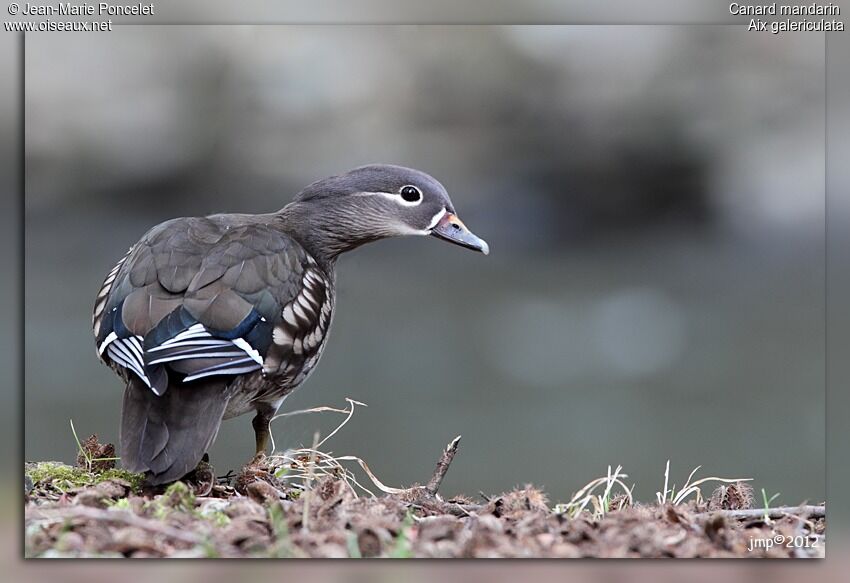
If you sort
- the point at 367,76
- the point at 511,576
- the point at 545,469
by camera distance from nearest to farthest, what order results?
1. the point at 511,576
2. the point at 545,469
3. the point at 367,76

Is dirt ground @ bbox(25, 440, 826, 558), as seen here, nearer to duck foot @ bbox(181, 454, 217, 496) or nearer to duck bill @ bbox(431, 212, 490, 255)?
duck foot @ bbox(181, 454, 217, 496)

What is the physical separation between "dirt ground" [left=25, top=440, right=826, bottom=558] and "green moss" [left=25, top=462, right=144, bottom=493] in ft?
0.29

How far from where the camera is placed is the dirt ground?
3.66 metres

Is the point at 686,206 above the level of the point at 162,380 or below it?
above

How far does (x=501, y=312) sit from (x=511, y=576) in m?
9.45

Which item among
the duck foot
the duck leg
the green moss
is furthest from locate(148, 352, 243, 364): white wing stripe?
the duck leg

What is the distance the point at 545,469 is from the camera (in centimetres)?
880

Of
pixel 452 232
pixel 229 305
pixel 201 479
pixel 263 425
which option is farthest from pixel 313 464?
pixel 452 232

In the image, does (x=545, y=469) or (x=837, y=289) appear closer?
(x=837, y=289)

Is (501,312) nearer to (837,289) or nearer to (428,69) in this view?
(428,69)

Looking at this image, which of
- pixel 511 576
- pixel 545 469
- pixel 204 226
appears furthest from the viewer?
pixel 545 469

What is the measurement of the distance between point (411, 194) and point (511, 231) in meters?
7.59

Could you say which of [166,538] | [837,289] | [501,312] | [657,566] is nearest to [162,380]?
[166,538]

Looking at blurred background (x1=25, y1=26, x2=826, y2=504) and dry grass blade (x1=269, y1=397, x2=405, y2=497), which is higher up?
blurred background (x1=25, y1=26, x2=826, y2=504)
